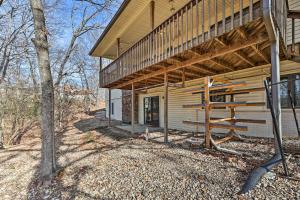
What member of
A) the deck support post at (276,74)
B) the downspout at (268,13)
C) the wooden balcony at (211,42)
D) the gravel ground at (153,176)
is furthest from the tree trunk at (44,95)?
the deck support post at (276,74)

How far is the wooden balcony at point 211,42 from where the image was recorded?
10.8 ft

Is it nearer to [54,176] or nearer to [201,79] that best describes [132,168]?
[54,176]

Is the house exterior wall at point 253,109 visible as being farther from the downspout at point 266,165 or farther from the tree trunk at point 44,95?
the tree trunk at point 44,95

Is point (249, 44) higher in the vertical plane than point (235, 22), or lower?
lower

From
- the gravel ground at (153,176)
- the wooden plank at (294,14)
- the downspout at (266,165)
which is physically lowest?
the gravel ground at (153,176)

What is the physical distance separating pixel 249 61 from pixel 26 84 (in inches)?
514

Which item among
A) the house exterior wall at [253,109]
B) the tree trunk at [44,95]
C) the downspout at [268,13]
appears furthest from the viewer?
the house exterior wall at [253,109]

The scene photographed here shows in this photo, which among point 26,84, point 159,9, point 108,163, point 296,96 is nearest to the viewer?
point 108,163

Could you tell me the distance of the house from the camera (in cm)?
343

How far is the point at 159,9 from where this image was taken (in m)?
7.54

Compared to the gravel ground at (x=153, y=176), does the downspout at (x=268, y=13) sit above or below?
above

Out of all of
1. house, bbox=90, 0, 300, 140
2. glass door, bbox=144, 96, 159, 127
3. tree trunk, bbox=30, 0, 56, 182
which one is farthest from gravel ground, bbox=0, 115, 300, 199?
glass door, bbox=144, 96, 159, 127

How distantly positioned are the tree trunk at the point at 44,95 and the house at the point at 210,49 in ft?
10.3

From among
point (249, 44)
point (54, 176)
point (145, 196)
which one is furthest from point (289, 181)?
point (54, 176)
